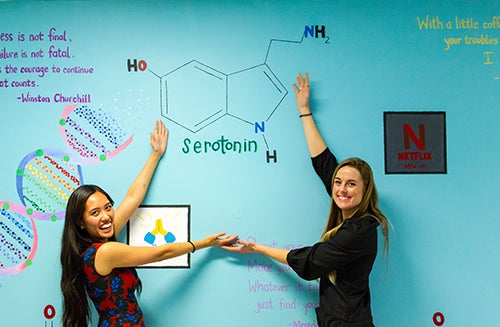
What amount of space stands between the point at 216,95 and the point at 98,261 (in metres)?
0.82

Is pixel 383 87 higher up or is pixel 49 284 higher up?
pixel 383 87

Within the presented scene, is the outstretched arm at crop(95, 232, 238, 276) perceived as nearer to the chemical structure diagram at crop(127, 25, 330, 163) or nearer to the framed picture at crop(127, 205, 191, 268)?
the framed picture at crop(127, 205, 191, 268)

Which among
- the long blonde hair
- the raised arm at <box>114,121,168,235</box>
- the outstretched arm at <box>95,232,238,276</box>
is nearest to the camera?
the outstretched arm at <box>95,232,238,276</box>

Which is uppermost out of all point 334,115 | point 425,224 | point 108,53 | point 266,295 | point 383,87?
point 108,53

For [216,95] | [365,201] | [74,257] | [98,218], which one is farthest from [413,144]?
[74,257]

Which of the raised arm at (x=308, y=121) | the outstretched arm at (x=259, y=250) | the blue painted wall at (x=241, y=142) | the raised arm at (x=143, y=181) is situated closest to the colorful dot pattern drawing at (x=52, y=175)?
the blue painted wall at (x=241, y=142)

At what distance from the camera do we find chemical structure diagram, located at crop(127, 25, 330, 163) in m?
1.81

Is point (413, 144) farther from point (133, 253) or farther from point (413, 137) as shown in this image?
point (133, 253)

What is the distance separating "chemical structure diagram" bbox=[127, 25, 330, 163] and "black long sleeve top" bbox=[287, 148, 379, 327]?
46 centimetres

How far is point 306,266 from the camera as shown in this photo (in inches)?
62.0

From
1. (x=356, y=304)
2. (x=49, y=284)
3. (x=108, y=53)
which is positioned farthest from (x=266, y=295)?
(x=108, y=53)

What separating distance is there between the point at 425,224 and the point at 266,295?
748 mm

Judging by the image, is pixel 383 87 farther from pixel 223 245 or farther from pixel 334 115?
pixel 223 245

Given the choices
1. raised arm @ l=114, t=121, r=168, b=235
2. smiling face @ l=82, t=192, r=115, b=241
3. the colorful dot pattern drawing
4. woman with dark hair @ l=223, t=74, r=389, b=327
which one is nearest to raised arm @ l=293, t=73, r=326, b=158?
woman with dark hair @ l=223, t=74, r=389, b=327
